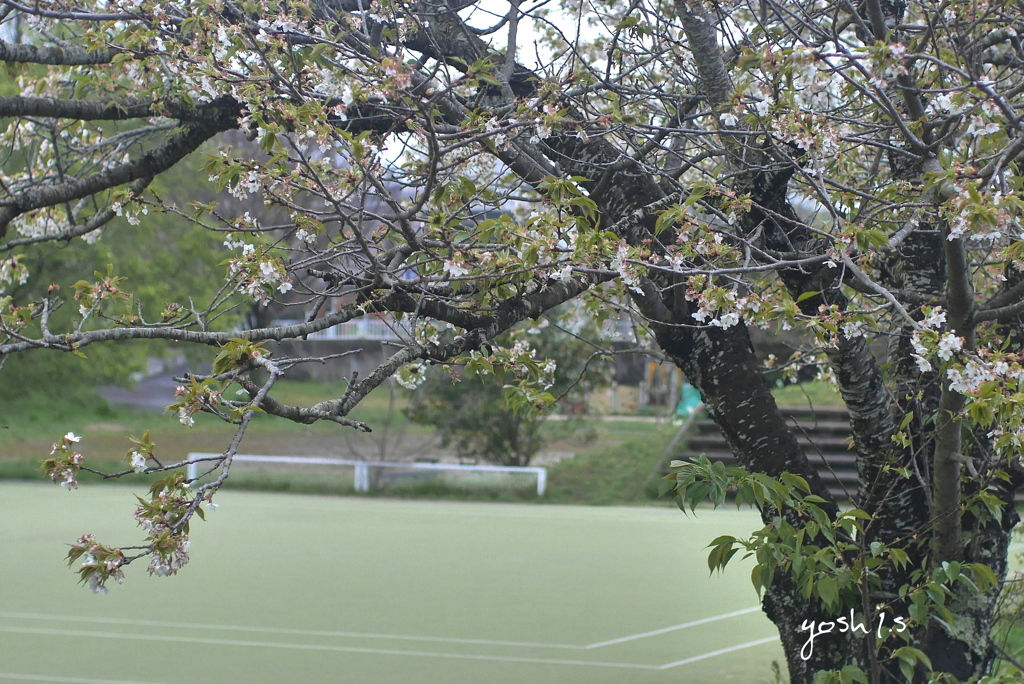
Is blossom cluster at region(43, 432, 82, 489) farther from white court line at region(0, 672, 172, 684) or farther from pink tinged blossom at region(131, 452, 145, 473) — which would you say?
white court line at region(0, 672, 172, 684)

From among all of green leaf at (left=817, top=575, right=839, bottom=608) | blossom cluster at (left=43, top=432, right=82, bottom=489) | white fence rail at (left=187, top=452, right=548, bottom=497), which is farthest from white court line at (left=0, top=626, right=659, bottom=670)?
white fence rail at (left=187, top=452, right=548, bottom=497)

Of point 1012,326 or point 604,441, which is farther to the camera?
point 604,441

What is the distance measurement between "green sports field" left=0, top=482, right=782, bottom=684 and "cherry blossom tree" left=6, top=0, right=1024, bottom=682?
5.53 feet

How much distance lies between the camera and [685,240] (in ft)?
8.07

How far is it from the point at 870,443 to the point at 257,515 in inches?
272

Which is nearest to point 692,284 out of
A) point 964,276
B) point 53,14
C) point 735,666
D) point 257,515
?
point 964,276

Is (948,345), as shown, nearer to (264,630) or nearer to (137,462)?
(137,462)

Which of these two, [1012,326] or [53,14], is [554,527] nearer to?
[1012,326]

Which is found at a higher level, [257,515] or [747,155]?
[747,155]

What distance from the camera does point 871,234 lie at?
6.79ft

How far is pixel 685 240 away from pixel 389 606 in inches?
139

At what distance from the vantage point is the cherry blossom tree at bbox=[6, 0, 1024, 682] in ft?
6.63

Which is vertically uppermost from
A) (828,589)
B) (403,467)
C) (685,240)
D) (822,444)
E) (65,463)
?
(685,240)

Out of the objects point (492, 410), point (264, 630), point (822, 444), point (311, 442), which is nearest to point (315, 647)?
point (264, 630)
